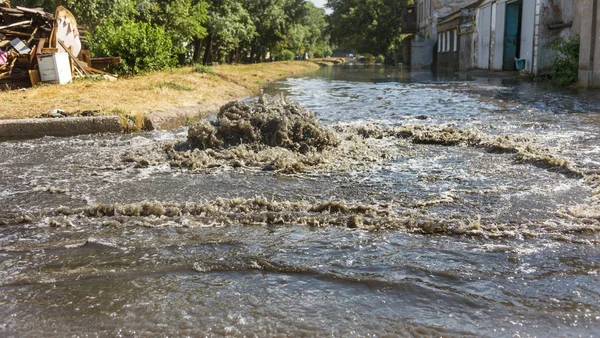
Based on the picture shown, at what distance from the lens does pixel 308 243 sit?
3.40 m

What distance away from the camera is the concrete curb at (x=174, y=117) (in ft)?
29.1

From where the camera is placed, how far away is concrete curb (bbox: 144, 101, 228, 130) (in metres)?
8.88

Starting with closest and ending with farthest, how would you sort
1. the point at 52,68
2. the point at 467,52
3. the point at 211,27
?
the point at 52,68 → the point at 211,27 → the point at 467,52

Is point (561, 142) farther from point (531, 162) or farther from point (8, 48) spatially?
point (8, 48)

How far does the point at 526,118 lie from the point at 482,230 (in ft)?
21.7

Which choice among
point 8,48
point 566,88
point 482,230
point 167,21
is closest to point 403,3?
point 167,21

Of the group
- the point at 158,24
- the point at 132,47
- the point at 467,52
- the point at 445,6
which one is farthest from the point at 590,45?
the point at 445,6

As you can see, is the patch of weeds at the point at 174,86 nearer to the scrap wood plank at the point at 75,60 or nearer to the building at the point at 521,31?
the scrap wood plank at the point at 75,60

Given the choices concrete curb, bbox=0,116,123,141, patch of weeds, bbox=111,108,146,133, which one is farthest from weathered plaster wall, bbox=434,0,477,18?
concrete curb, bbox=0,116,123,141

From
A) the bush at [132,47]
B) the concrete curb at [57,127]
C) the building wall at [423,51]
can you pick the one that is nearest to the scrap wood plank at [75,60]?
the bush at [132,47]

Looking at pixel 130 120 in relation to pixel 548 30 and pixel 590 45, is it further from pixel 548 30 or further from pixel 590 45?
pixel 548 30

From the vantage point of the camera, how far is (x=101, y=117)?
338 inches

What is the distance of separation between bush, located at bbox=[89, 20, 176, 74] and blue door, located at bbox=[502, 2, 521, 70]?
15.8 metres

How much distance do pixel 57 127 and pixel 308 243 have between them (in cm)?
666
